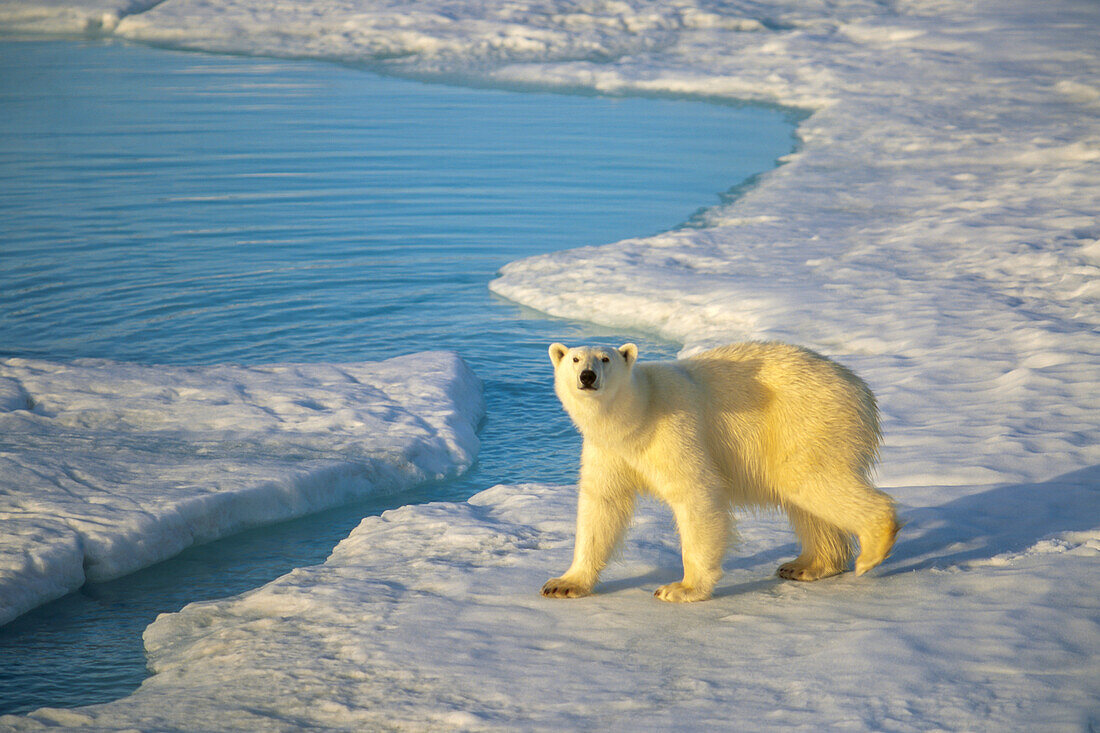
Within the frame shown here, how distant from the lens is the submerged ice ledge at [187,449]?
4242 mm

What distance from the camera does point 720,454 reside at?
11.8 feet

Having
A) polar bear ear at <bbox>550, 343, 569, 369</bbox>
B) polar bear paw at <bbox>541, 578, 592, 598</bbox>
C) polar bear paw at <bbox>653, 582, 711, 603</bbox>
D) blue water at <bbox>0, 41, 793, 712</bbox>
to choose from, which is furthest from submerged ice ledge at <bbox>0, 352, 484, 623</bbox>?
polar bear paw at <bbox>653, 582, 711, 603</bbox>

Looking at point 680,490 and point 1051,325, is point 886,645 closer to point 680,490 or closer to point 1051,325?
point 680,490

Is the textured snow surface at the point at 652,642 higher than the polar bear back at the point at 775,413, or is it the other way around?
the polar bear back at the point at 775,413

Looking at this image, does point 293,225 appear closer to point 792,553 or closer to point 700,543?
point 792,553

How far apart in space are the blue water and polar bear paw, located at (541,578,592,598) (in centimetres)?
137

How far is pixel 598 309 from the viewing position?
7863 millimetres

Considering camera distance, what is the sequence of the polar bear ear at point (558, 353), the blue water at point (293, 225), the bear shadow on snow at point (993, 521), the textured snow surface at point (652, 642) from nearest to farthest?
1. the textured snow surface at point (652, 642)
2. the polar bear ear at point (558, 353)
3. the bear shadow on snow at point (993, 521)
4. the blue water at point (293, 225)

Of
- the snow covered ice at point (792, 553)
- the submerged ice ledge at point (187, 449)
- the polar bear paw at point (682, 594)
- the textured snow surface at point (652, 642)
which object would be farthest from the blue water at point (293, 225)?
the polar bear paw at point (682, 594)

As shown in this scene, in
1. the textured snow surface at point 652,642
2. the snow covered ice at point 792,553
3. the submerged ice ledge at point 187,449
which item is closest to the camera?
the textured snow surface at point 652,642

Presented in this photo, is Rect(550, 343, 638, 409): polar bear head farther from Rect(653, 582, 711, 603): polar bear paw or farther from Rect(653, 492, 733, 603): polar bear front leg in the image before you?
Rect(653, 582, 711, 603): polar bear paw

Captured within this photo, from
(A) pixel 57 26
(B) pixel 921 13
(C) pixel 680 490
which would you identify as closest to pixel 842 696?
(C) pixel 680 490

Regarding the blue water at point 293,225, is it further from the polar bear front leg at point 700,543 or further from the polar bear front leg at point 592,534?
the polar bear front leg at point 700,543

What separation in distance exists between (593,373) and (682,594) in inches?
33.4
